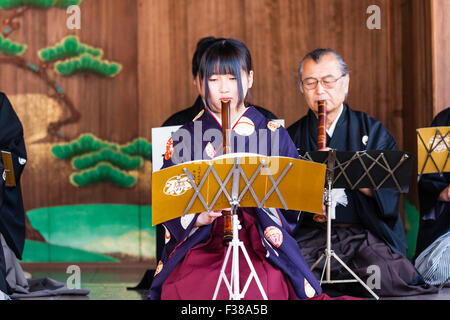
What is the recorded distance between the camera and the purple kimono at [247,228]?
3.61 m

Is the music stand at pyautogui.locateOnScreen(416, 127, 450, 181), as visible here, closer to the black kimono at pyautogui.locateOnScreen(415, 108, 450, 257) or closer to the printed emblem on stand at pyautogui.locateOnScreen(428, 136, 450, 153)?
the printed emblem on stand at pyautogui.locateOnScreen(428, 136, 450, 153)

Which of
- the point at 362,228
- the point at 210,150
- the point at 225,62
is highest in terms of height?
the point at 225,62

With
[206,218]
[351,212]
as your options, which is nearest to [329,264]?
[351,212]

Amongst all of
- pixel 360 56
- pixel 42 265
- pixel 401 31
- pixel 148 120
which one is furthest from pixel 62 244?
pixel 401 31

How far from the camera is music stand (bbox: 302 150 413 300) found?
4.45 metres

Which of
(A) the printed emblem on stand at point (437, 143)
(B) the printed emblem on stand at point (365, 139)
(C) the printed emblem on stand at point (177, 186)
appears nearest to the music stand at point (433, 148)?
(A) the printed emblem on stand at point (437, 143)

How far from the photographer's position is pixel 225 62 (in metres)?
3.85

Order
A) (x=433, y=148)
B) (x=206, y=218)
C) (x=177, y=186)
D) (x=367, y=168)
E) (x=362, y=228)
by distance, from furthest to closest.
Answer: (x=362, y=228) → (x=433, y=148) → (x=367, y=168) → (x=206, y=218) → (x=177, y=186)

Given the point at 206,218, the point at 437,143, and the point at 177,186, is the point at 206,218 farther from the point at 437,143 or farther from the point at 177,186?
the point at 437,143

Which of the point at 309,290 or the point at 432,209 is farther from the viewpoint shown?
the point at 432,209

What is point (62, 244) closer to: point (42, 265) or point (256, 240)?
point (42, 265)

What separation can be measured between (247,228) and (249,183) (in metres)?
0.70

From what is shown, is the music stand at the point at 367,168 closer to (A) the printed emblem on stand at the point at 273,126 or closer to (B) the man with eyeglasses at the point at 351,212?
(A) the printed emblem on stand at the point at 273,126

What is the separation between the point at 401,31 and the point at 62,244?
14.8ft
